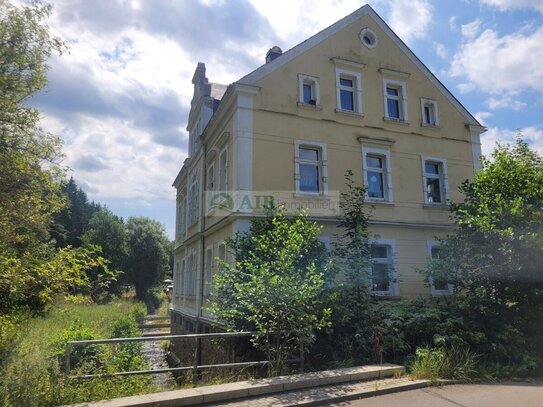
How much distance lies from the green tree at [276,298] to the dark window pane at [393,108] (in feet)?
30.6

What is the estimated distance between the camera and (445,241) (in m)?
11.3

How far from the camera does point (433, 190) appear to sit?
1683 cm

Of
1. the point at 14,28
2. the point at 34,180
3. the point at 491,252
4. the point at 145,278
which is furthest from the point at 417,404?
the point at 145,278

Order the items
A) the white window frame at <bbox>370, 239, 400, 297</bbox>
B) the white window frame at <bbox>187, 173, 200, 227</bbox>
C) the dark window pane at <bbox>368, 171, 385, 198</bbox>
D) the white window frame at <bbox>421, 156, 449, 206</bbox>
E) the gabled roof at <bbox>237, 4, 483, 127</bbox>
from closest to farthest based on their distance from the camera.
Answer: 1. the gabled roof at <bbox>237, 4, 483, 127</bbox>
2. the white window frame at <bbox>370, 239, 400, 297</bbox>
3. the dark window pane at <bbox>368, 171, 385, 198</bbox>
4. the white window frame at <bbox>421, 156, 449, 206</bbox>
5. the white window frame at <bbox>187, 173, 200, 227</bbox>

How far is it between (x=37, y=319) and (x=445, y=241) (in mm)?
12587

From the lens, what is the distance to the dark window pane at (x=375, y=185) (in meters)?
15.6

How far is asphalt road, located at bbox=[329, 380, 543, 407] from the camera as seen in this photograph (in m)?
6.39

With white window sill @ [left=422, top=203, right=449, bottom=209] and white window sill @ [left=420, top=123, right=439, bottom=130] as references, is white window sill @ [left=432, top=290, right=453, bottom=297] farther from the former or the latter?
white window sill @ [left=420, top=123, right=439, bottom=130]

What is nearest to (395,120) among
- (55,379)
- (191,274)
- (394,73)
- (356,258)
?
(394,73)

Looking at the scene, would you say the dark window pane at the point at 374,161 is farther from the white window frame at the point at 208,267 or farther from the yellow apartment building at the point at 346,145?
the white window frame at the point at 208,267

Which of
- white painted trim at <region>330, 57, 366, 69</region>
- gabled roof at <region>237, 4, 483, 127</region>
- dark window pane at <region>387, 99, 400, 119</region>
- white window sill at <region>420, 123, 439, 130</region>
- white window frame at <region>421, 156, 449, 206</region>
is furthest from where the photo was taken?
white window sill at <region>420, 123, 439, 130</region>

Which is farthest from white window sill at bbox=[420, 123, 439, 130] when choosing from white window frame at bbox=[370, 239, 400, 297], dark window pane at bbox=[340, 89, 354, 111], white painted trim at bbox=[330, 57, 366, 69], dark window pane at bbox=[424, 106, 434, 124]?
white window frame at bbox=[370, 239, 400, 297]

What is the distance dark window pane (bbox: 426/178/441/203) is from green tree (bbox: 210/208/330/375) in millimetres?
8970

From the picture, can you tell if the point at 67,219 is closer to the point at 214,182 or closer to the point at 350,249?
the point at 214,182
